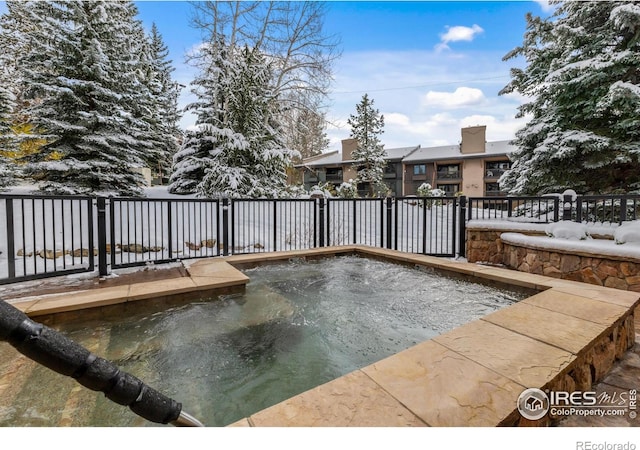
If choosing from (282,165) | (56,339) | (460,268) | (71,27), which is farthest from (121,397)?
(71,27)

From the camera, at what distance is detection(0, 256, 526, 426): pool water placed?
5.02 ft

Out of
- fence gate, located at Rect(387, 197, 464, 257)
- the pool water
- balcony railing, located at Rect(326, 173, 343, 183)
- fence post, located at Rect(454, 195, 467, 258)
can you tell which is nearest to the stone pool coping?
the pool water

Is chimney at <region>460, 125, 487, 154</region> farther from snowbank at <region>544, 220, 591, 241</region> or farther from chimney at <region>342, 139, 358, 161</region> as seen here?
snowbank at <region>544, 220, 591, 241</region>

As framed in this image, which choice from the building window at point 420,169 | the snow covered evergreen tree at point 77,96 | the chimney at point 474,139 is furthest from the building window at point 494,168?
the snow covered evergreen tree at point 77,96

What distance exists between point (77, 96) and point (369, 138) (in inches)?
645

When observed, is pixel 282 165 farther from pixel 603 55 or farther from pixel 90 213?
pixel 603 55

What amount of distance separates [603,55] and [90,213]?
981cm

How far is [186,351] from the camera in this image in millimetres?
2053

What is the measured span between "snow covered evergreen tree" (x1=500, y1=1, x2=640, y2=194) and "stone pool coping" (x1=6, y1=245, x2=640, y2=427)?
18.6 feet

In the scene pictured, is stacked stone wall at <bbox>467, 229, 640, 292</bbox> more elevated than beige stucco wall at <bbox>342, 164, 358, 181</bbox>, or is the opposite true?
beige stucco wall at <bbox>342, 164, 358, 181</bbox>

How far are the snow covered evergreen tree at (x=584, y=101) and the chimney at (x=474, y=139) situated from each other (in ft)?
55.1

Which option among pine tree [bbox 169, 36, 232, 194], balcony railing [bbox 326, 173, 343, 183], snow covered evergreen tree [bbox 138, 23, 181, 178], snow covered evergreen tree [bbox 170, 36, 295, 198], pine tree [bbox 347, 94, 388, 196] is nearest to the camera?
snow covered evergreen tree [bbox 170, 36, 295, 198]

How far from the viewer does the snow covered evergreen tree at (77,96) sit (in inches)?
308

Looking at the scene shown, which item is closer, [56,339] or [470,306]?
[56,339]
